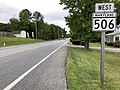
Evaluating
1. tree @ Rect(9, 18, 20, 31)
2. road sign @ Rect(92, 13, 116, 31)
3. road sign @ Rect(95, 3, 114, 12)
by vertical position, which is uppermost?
tree @ Rect(9, 18, 20, 31)

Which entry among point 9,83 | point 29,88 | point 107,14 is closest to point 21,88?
point 29,88

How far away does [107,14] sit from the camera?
7449mm

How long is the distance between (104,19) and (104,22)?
100 millimetres

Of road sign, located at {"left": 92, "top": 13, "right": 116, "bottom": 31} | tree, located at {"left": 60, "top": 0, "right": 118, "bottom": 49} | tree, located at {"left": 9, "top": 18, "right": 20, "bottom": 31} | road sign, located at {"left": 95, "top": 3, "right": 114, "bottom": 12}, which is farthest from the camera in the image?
tree, located at {"left": 9, "top": 18, "right": 20, "bottom": 31}

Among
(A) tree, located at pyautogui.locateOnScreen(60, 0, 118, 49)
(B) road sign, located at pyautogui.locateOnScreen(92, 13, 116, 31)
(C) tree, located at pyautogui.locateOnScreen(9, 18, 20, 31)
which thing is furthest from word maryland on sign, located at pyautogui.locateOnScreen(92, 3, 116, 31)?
(C) tree, located at pyautogui.locateOnScreen(9, 18, 20, 31)

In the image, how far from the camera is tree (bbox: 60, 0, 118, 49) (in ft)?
97.6

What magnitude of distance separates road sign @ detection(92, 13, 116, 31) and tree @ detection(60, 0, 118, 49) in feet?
70.1

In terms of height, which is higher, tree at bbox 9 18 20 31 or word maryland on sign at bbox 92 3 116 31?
tree at bbox 9 18 20 31

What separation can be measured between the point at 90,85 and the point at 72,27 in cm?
2448

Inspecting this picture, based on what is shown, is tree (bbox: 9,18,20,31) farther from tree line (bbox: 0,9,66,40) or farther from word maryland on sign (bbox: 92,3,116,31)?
word maryland on sign (bbox: 92,3,116,31)

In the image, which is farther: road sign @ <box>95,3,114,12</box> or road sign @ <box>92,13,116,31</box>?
road sign @ <box>95,3,114,12</box>

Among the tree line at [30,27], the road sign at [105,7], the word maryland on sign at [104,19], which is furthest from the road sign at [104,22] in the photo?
the tree line at [30,27]

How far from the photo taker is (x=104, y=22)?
24.2 feet

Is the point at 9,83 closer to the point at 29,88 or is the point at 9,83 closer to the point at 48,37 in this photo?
the point at 29,88
